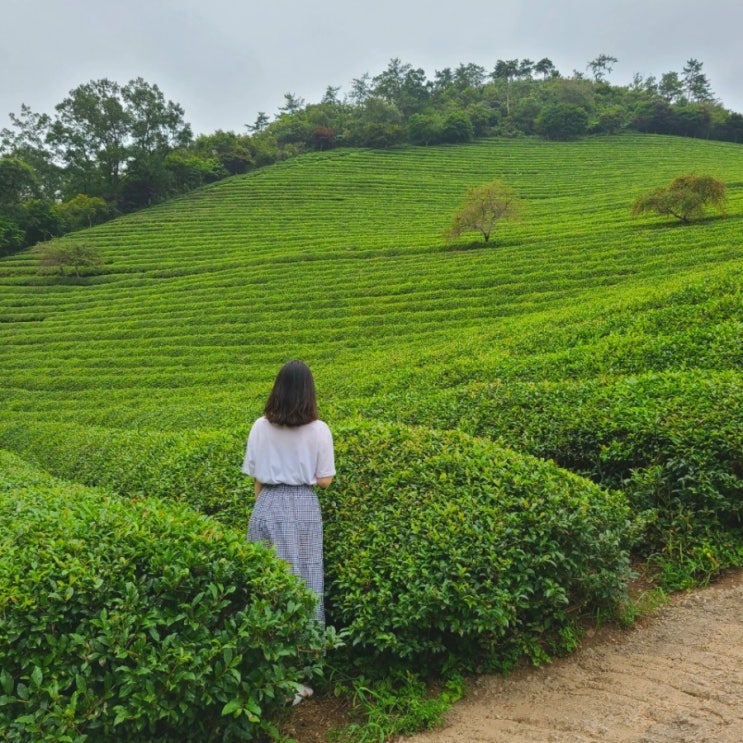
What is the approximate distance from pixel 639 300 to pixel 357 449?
38.2ft

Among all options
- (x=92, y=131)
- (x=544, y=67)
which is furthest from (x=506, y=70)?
(x=92, y=131)

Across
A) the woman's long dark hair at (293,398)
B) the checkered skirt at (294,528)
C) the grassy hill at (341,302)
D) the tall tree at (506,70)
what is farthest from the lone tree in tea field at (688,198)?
the tall tree at (506,70)

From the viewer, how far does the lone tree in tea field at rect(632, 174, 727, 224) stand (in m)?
30.9

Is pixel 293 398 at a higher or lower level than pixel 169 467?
higher

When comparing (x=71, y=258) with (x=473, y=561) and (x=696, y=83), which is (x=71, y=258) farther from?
(x=696, y=83)

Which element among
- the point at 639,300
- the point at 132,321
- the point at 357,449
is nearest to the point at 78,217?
the point at 132,321

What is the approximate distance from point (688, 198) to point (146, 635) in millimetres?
34564

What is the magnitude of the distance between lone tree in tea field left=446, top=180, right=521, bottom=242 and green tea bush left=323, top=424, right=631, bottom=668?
106ft

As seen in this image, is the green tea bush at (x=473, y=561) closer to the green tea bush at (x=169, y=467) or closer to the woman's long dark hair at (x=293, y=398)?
the woman's long dark hair at (x=293, y=398)

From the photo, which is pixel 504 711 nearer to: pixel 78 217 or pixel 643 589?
pixel 643 589

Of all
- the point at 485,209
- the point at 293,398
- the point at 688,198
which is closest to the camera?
the point at 293,398

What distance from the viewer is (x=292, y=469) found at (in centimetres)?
477

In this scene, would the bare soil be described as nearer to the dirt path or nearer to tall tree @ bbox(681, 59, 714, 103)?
the dirt path

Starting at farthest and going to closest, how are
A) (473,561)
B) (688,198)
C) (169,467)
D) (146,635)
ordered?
(688,198) → (169,467) → (473,561) → (146,635)
